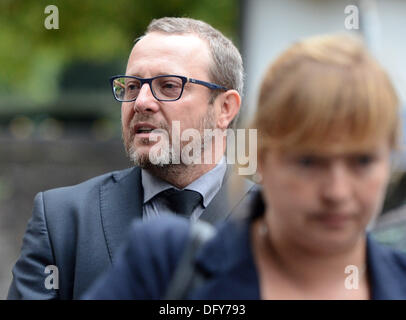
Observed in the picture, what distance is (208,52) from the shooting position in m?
2.69

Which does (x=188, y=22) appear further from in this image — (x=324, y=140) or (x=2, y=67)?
(x=2, y=67)

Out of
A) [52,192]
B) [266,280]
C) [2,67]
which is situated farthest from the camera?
[2,67]

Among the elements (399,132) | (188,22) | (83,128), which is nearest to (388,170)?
(399,132)

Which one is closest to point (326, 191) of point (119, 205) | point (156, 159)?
point (156, 159)

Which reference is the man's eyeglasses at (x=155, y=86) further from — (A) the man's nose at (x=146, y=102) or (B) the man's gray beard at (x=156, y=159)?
(B) the man's gray beard at (x=156, y=159)

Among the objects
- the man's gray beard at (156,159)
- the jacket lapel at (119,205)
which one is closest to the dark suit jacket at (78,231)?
the jacket lapel at (119,205)

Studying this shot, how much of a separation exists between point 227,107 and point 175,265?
119 centimetres

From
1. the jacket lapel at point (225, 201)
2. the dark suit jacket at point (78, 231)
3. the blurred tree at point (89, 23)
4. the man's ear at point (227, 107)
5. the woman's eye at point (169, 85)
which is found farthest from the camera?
the blurred tree at point (89, 23)

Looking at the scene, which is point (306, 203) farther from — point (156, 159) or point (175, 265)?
point (156, 159)

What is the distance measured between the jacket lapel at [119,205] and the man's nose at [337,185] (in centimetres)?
104

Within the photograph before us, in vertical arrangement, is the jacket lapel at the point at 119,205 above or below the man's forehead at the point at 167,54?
below

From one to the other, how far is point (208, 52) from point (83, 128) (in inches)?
439

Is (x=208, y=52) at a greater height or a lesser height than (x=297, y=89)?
greater

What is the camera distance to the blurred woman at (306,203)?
158 centimetres
